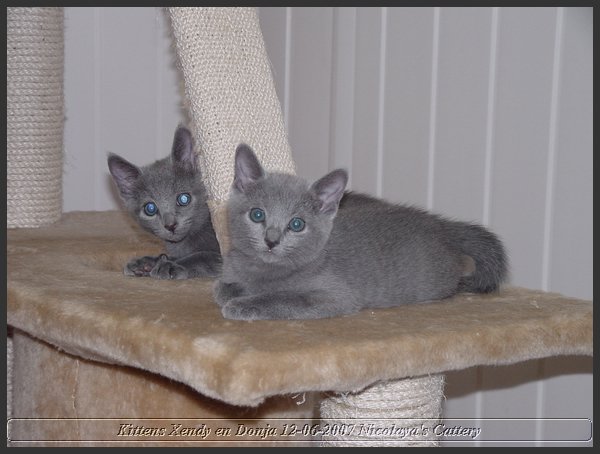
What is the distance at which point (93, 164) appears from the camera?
9.00 feet

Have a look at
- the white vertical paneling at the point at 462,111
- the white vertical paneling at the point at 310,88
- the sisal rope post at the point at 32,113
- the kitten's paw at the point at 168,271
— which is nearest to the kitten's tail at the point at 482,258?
the white vertical paneling at the point at 462,111

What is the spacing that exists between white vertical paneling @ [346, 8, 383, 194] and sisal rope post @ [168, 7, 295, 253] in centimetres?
59

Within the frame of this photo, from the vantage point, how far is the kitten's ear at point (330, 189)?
1.49 metres

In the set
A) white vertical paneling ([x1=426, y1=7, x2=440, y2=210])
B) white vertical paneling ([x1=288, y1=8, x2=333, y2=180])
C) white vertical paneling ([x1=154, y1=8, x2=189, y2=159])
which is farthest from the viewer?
white vertical paneling ([x1=154, y1=8, x2=189, y2=159])

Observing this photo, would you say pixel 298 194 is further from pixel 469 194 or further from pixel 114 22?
pixel 114 22

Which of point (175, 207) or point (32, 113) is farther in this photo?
point (32, 113)

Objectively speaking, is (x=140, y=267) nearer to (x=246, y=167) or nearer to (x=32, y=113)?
(x=246, y=167)

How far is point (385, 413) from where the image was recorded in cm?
146

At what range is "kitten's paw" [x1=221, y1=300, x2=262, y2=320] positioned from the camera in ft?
4.54

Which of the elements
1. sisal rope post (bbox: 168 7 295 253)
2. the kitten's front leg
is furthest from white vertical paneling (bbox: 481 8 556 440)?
the kitten's front leg

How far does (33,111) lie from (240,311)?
1052mm

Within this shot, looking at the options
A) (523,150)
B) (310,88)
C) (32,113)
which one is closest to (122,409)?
(32,113)

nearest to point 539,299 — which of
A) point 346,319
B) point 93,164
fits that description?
point 346,319

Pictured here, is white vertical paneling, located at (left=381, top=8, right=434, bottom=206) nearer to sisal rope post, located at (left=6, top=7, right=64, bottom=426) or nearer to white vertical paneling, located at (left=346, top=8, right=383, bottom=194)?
white vertical paneling, located at (left=346, top=8, right=383, bottom=194)
